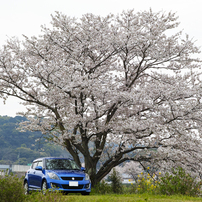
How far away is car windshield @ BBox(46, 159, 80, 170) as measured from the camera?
1141 centimetres

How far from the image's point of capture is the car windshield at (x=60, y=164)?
11414 mm

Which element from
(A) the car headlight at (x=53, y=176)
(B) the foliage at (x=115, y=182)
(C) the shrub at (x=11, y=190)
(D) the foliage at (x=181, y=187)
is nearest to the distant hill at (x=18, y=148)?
(B) the foliage at (x=115, y=182)

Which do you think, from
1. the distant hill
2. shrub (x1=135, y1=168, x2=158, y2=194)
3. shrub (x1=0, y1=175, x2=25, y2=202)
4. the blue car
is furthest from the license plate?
the distant hill

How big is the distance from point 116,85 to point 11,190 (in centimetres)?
857

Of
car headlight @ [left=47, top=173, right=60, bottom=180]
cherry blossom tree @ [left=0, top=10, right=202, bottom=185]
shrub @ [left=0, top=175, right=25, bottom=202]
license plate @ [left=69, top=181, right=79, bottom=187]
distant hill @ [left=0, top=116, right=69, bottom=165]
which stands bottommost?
shrub @ [left=0, top=175, right=25, bottom=202]

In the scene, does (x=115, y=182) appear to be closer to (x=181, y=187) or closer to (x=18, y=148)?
(x=181, y=187)

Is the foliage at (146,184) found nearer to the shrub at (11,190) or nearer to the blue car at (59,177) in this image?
the blue car at (59,177)

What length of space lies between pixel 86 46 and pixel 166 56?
3.91m

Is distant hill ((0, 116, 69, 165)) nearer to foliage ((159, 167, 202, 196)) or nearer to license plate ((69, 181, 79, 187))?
license plate ((69, 181, 79, 187))

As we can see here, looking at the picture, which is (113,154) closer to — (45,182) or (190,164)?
(190,164)

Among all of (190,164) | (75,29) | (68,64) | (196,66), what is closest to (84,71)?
(68,64)

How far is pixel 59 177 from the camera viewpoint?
34.5 ft

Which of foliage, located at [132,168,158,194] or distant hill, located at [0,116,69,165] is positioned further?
distant hill, located at [0,116,69,165]

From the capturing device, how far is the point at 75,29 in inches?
557
